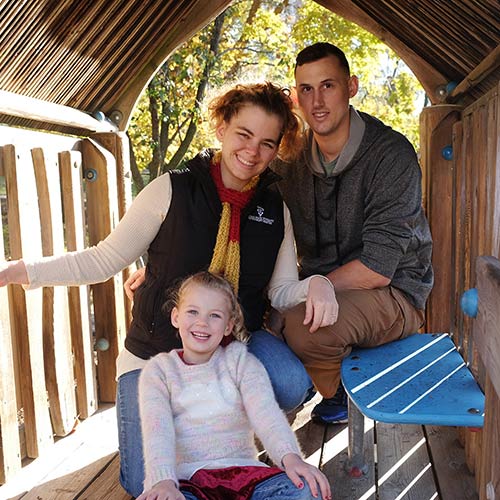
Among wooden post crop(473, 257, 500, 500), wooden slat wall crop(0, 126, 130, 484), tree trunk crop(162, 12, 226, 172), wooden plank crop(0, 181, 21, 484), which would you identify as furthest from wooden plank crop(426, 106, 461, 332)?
tree trunk crop(162, 12, 226, 172)

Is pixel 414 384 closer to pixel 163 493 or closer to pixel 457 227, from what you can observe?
pixel 163 493

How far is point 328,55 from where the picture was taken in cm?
326

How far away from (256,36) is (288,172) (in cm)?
754

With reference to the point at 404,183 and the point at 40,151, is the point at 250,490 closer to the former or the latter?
the point at 404,183

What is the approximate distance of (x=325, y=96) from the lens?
324 cm

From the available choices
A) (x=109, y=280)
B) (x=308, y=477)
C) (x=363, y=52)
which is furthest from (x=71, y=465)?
(x=363, y=52)

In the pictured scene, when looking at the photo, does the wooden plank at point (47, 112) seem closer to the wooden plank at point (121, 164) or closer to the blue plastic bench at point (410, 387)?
the wooden plank at point (121, 164)

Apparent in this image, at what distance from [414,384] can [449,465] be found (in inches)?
33.6

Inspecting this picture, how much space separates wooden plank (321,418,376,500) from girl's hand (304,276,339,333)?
73cm

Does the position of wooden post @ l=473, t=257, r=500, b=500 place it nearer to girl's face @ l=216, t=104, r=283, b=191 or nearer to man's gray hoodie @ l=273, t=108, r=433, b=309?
girl's face @ l=216, t=104, r=283, b=191

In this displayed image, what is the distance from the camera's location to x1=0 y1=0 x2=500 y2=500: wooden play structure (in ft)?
9.81

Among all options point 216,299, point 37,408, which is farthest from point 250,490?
point 37,408

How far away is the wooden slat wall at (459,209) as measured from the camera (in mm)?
2898

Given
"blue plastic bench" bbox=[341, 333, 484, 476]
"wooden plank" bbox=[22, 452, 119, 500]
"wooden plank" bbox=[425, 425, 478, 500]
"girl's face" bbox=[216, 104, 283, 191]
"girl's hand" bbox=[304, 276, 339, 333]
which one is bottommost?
"wooden plank" bbox=[425, 425, 478, 500]
